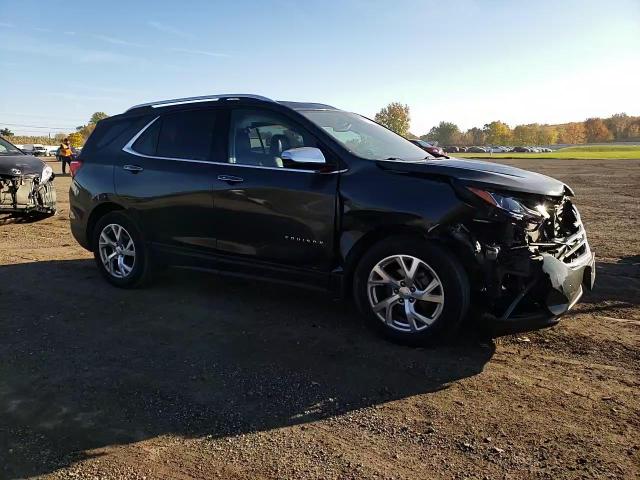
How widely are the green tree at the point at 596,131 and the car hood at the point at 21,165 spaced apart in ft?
557

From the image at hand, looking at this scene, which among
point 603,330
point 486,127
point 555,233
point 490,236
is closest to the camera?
point 490,236

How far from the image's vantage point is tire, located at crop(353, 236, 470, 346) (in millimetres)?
3764

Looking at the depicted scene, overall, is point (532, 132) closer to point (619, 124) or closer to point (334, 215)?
point (619, 124)

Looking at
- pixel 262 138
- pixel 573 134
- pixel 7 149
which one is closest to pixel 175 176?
pixel 262 138

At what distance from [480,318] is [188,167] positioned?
3.02 metres

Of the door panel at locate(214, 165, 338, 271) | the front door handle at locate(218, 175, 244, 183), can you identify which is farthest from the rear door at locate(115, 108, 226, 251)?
the door panel at locate(214, 165, 338, 271)

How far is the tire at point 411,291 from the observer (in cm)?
376

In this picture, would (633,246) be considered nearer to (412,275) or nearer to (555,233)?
(555,233)

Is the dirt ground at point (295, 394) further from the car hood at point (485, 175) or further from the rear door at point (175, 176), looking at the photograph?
the car hood at point (485, 175)

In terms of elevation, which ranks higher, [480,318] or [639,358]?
[480,318]

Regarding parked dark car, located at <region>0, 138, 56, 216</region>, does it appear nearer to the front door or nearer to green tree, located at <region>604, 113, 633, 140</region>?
the front door

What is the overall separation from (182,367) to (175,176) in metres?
2.13

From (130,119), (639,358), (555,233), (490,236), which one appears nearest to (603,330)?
(639,358)

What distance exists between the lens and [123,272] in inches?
225
